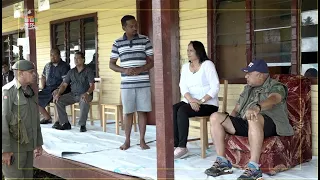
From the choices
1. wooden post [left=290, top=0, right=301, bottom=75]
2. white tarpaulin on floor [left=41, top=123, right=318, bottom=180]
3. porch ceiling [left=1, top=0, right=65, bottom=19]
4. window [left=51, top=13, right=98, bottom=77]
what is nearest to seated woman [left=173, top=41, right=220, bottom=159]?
white tarpaulin on floor [left=41, top=123, right=318, bottom=180]

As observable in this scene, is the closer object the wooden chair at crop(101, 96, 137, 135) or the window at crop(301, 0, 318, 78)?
the window at crop(301, 0, 318, 78)

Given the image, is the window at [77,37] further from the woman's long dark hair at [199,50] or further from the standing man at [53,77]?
the woman's long dark hair at [199,50]

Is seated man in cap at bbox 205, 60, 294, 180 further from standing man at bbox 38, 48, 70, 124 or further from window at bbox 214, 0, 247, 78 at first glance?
standing man at bbox 38, 48, 70, 124

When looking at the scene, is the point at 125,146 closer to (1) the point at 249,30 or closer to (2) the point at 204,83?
(2) the point at 204,83

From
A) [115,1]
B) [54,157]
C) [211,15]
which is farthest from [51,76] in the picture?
[211,15]

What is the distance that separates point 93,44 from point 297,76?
4.20 m

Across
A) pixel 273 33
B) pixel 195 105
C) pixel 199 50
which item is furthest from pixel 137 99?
pixel 273 33

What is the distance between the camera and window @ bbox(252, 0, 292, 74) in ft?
13.9

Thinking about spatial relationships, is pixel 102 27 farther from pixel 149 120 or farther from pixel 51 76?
pixel 149 120

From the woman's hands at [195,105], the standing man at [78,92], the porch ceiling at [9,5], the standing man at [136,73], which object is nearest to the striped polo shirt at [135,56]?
the standing man at [136,73]

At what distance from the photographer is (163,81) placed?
2947 mm

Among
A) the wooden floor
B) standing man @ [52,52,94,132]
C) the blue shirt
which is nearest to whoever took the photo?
the wooden floor

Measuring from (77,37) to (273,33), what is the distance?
4172 mm

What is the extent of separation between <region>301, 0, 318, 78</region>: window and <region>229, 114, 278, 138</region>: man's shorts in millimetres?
935
